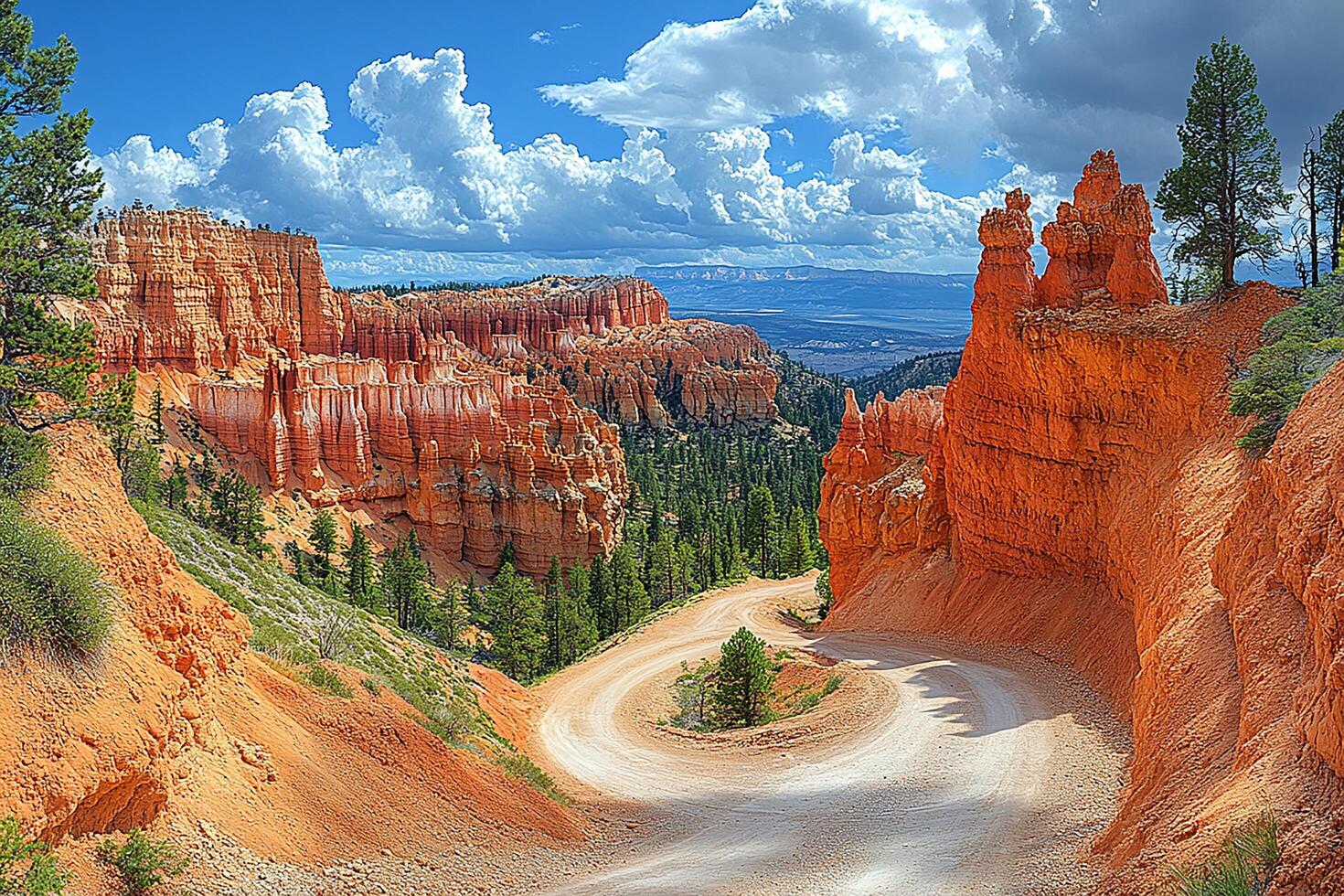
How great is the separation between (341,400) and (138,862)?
64747 millimetres

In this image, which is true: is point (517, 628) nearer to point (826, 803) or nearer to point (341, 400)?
point (341, 400)

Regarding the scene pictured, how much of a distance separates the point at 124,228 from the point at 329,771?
81.3 meters

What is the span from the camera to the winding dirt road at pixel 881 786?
12.7 metres

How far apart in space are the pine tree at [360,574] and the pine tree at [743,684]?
85.4 feet

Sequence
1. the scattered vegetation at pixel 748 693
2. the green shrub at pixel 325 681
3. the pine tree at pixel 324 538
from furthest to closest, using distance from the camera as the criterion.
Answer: the pine tree at pixel 324 538 < the scattered vegetation at pixel 748 693 < the green shrub at pixel 325 681

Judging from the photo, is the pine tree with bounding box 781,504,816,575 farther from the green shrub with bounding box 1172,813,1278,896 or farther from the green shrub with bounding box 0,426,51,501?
the green shrub with bounding box 1172,813,1278,896

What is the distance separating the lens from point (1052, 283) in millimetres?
29047

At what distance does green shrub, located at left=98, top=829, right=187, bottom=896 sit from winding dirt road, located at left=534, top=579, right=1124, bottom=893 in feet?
17.9

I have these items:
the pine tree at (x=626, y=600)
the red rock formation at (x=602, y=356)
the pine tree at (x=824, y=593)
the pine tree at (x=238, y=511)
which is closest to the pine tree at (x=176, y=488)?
the pine tree at (x=238, y=511)

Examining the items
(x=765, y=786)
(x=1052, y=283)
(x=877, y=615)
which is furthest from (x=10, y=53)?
(x=877, y=615)

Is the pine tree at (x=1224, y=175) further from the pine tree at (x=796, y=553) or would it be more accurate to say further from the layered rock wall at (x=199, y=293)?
the layered rock wall at (x=199, y=293)

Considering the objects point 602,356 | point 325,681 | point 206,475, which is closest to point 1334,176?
point 325,681

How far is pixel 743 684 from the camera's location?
2505cm

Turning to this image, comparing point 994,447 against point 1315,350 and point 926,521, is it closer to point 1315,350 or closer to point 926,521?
point 926,521
